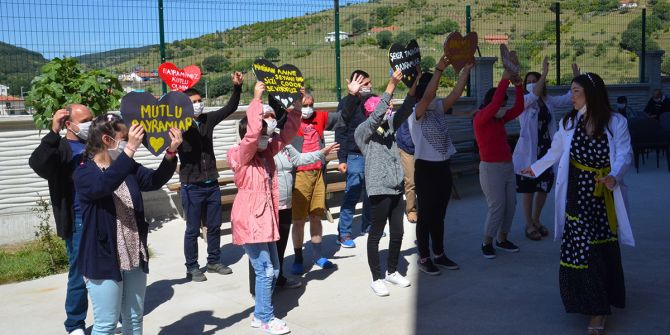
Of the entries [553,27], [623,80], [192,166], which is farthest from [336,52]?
[623,80]

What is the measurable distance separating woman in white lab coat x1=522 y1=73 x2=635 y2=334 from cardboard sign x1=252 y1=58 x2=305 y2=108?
2.16 metres

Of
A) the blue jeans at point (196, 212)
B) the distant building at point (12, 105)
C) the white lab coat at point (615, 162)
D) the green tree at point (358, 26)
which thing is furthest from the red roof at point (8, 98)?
the white lab coat at point (615, 162)

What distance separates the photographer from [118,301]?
4.43m

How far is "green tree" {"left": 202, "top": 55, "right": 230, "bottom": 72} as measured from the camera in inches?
419

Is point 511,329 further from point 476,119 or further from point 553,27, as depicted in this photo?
point 553,27

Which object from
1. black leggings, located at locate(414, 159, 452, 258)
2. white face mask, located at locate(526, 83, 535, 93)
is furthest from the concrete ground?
white face mask, located at locate(526, 83, 535, 93)

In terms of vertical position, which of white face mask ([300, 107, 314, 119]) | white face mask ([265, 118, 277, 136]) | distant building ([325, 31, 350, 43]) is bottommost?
white face mask ([265, 118, 277, 136])

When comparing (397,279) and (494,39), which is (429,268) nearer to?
(397,279)

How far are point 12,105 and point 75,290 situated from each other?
15.1 ft

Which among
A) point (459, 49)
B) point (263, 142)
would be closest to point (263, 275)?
point (263, 142)

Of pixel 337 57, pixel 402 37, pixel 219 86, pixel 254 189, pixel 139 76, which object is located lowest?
pixel 254 189

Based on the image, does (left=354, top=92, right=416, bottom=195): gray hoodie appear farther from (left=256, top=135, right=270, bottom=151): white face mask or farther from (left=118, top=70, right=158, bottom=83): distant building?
(left=118, top=70, right=158, bottom=83): distant building

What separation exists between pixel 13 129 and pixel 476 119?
225 inches

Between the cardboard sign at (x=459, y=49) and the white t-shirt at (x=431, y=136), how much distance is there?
1.43 ft
